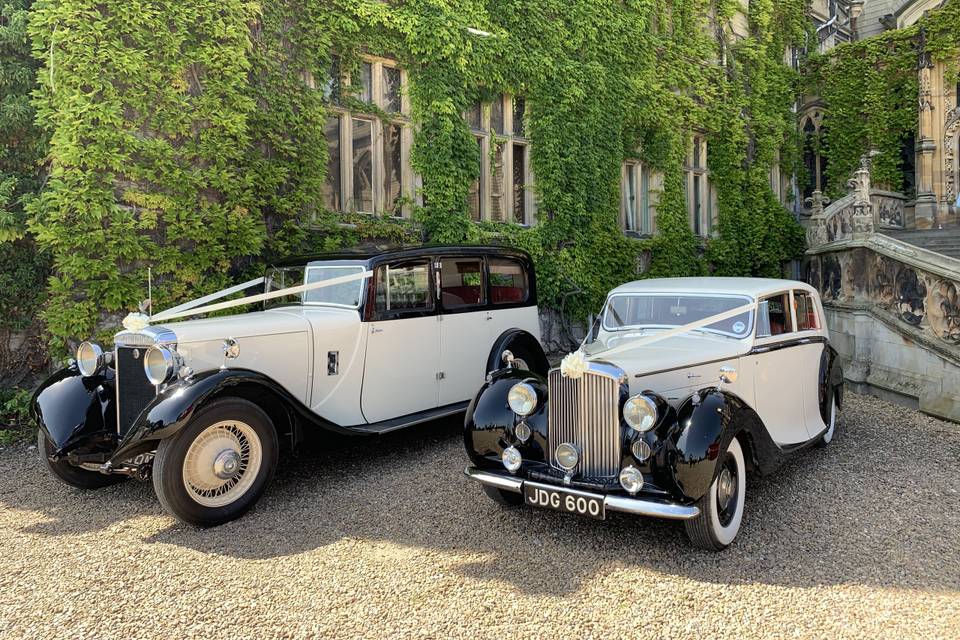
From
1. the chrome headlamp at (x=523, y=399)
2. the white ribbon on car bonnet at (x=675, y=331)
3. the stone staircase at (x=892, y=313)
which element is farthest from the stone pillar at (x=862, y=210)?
the chrome headlamp at (x=523, y=399)

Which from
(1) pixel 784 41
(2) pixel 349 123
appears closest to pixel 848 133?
(1) pixel 784 41

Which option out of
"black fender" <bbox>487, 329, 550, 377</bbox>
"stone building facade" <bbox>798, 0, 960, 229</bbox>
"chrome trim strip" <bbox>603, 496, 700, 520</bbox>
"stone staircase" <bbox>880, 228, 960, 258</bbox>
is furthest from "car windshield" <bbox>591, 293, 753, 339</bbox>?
"stone building facade" <bbox>798, 0, 960, 229</bbox>

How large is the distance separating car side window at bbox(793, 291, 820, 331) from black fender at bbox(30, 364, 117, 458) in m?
5.61

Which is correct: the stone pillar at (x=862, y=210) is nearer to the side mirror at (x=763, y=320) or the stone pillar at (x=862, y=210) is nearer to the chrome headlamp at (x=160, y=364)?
the side mirror at (x=763, y=320)

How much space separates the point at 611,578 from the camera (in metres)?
3.52

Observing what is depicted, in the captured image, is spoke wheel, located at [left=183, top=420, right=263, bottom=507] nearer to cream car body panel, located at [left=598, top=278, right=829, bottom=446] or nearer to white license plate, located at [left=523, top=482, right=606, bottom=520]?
white license plate, located at [left=523, top=482, right=606, bottom=520]

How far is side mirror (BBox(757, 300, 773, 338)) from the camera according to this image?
5059 millimetres

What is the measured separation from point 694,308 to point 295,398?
10.8ft

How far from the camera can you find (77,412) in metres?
4.64

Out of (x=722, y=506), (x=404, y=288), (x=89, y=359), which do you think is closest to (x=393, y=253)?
(x=404, y=288)

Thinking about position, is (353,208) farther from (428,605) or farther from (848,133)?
(848,133)

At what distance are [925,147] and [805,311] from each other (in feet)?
46.8

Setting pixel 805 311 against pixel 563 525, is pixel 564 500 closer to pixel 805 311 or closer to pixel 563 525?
pixel 563 525

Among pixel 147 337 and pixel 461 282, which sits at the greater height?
pixel 461 282
